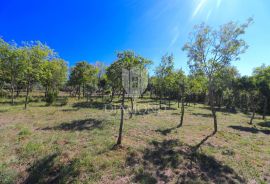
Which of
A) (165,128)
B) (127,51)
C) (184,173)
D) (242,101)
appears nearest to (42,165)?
(184,173)

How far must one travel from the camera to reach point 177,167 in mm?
7441

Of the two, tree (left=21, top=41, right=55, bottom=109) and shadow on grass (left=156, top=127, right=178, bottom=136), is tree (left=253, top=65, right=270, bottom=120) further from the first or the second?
tree (left=21, top=41, right=55, bottom=109)

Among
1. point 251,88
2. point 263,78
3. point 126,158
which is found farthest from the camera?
point 251,88

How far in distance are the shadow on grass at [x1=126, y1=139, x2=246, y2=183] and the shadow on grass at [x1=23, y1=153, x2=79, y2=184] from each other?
240 cm

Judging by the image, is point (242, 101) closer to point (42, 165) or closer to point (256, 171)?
point (256, 171)

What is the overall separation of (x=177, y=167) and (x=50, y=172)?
535 centimetres

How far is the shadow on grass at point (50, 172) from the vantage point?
20.1 feet

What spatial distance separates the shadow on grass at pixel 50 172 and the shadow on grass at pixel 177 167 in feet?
7.87

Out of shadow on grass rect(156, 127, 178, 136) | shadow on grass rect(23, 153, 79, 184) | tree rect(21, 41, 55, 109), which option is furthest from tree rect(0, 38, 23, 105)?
shadow on grass rect(156, 127, 178, 136)

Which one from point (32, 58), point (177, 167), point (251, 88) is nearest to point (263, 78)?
point (251, 88)

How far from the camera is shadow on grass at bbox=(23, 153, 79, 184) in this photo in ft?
20.1

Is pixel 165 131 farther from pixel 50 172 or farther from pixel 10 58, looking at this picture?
pixel 10 58

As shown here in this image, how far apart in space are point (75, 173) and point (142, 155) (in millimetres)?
3248

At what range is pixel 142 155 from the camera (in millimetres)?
8258
